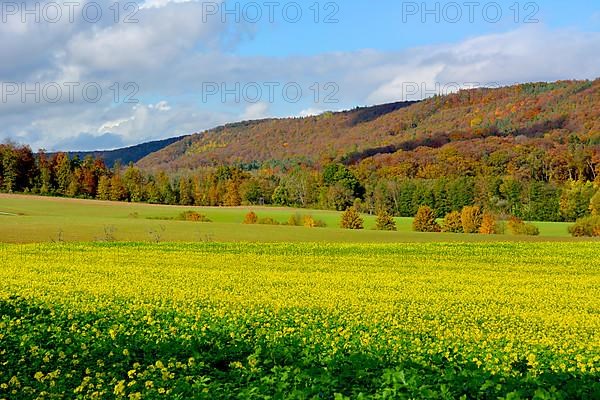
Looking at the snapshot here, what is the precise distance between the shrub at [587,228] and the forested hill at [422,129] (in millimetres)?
33173

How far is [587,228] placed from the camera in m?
71.8

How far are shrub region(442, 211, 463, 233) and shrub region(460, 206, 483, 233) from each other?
1.82ft

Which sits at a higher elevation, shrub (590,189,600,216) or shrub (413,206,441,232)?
shrub (590,189,600,216)

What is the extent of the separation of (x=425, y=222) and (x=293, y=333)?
7235 centimetres

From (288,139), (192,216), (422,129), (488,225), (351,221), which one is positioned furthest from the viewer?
(288,139)

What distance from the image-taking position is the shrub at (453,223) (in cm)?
8662

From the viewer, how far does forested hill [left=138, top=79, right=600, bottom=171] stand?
11912 centimetres

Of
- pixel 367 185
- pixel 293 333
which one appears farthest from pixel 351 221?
pixel 293 333

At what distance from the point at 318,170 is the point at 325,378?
4620 inches

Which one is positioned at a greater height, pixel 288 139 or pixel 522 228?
pixel 288 139

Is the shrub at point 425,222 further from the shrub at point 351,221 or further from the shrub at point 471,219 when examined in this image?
the shrub at point 351,221

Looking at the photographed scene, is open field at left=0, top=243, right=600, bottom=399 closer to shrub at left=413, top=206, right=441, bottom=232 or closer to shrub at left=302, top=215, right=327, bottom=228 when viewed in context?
shrub at left=302, top=215, right=327, bottom=228

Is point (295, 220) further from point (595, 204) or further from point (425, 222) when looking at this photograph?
point (595, 204)

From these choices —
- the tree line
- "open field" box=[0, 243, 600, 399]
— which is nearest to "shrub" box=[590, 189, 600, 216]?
the tree line
